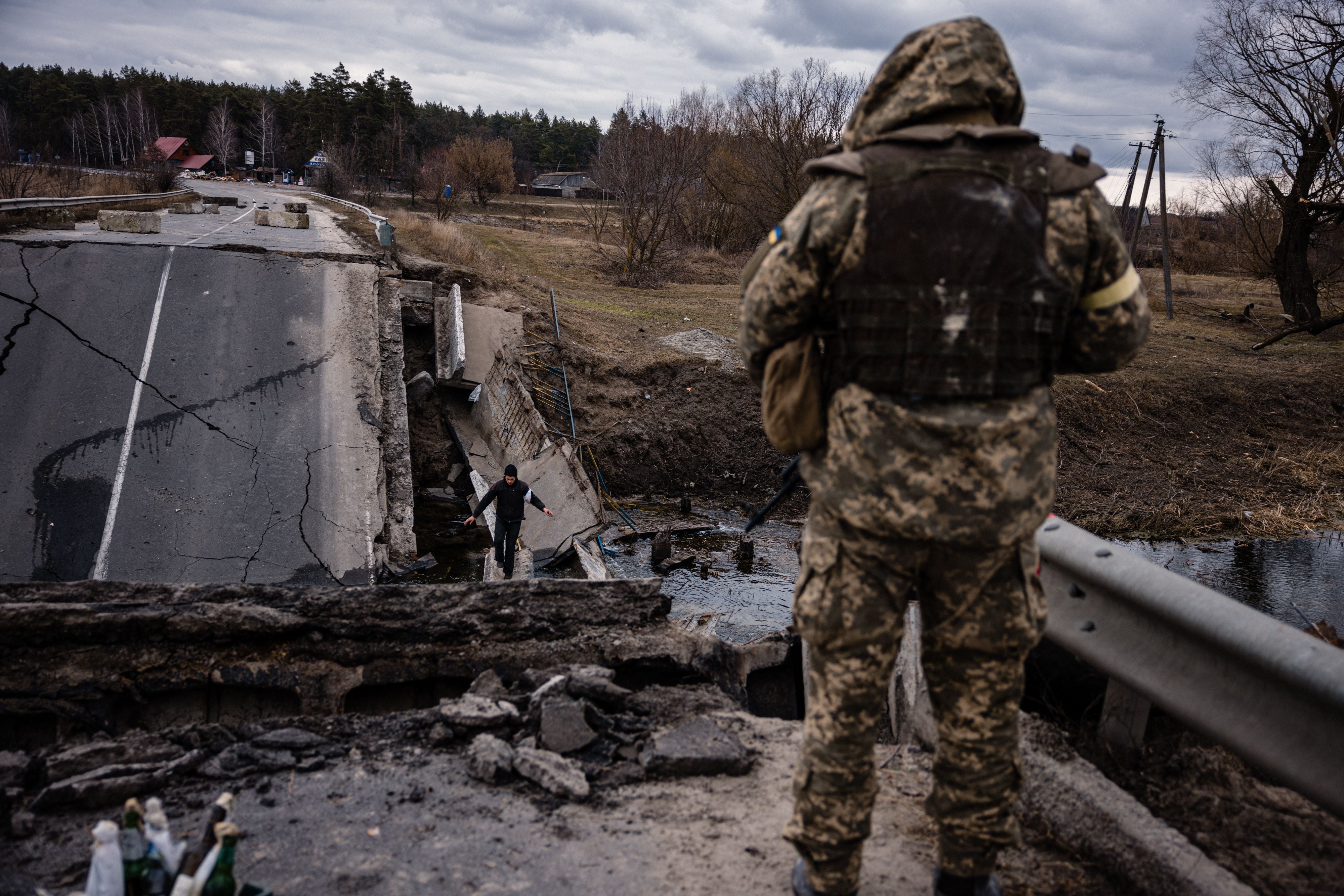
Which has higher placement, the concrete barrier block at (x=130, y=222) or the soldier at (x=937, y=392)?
the concrete barrier block at (x=130, y=222)

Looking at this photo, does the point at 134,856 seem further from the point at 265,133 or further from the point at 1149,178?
the point at 265,133

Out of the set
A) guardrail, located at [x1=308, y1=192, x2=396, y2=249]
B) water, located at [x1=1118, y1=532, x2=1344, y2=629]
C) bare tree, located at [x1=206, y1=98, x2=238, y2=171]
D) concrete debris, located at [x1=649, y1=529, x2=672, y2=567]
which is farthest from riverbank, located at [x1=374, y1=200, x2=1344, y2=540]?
bare tree, located at [x1=206, y1=98, x2=238, y2=171]

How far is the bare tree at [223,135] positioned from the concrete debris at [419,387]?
7074 centimetres

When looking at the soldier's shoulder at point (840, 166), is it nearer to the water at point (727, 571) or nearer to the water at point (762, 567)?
the water at point (727, 571)

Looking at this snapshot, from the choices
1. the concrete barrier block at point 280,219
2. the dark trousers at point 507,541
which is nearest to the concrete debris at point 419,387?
the dark trousers at point 507,541

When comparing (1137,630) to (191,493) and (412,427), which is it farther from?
(412,427)

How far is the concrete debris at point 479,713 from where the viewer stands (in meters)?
2.90

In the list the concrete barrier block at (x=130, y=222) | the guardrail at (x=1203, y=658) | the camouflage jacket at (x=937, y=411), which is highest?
the concrete barrier block at (x=130, y=222)

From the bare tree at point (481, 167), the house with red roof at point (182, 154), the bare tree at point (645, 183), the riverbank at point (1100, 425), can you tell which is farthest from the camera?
the house with red roof at point (182, 154)

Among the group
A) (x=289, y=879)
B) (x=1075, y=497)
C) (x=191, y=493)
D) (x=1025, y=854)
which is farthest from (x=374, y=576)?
(x=1075, y=497)

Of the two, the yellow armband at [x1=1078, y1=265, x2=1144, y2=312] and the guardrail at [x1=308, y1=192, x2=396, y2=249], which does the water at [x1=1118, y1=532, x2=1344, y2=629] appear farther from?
the guardrail at [x1=308, y1=192, x2=396, y2=249]

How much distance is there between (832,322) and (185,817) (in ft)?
7.61

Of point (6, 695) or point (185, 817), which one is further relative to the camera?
point (6, 695)

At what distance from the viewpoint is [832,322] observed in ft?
7.00
